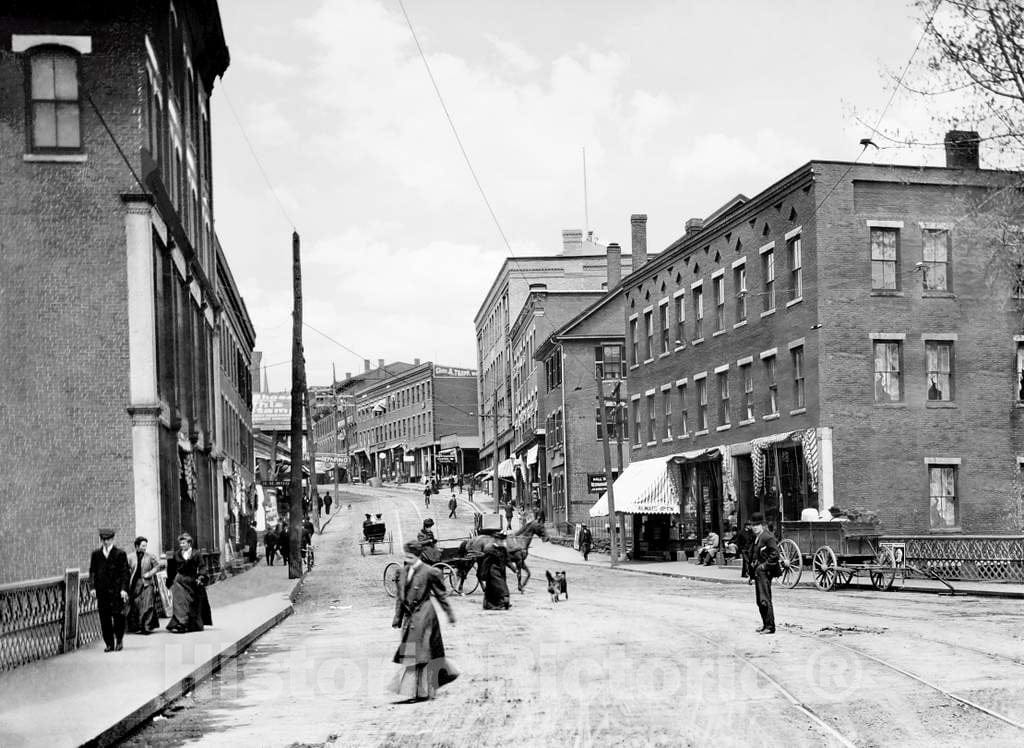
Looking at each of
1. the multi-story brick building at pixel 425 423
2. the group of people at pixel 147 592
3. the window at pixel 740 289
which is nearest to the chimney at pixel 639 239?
the window at pixel 740 289

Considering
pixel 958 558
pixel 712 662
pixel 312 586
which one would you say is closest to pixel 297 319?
pixel 312 586

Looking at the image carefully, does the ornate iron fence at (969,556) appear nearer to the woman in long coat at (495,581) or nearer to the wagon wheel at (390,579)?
the woman in long coat at (495,581)

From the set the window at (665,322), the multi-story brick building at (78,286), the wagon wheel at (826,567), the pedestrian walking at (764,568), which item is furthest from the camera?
the window at (665,322)

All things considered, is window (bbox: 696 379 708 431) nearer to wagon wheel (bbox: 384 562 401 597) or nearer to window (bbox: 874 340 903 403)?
window (bbox: 874 340 903 403)

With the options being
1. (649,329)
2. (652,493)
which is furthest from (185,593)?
(649,329)

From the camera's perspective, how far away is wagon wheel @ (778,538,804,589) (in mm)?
32031

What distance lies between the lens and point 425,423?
5000 inches

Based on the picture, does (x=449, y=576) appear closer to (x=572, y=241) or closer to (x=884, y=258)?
(x=884, y=258)

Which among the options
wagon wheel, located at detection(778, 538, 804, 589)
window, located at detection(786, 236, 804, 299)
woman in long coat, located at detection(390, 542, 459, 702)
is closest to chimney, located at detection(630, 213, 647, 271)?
window, located at detection(786, 236, 804, 299)

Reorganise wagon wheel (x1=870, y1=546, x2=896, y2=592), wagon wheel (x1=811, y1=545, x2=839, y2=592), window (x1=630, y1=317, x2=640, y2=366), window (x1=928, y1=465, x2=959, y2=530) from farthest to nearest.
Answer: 1. window (x1=630, y1=317, x2=640, y2=366)
2. window (x1=928, y1=465, x2=959, y2=530)
3. wagon wheel (x1=870, y1=546, x2=896, y2=592)
4. wagon wheel (x1=811, y1=545, x2=839, y2=592)

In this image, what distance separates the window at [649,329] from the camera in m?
Result: 53.5

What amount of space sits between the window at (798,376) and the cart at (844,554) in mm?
7676

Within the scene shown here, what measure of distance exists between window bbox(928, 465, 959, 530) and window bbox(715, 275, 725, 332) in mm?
9910

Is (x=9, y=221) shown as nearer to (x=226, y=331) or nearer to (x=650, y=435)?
(x=226, y=331)
